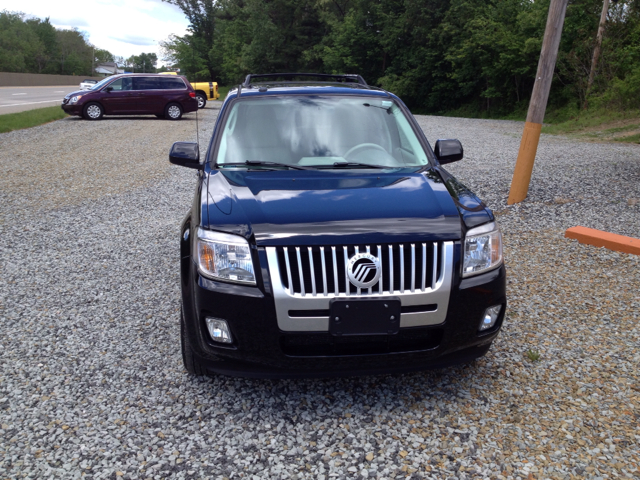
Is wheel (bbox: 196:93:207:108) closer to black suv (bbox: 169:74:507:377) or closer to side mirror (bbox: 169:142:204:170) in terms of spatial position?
side mirror (bbox: 169:142:204:170)

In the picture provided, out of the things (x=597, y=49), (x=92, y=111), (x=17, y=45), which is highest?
(x=17, y=45)

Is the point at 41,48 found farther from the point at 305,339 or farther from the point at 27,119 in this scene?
the point at 305,339

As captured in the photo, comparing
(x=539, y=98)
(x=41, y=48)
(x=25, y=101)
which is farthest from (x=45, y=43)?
(x=539, y=98)

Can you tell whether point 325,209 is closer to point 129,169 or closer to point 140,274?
point 140,274

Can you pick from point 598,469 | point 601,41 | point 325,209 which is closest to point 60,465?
point 325,209

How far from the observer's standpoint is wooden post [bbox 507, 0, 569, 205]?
7004 mm

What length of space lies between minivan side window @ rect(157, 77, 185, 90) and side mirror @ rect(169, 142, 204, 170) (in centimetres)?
1784

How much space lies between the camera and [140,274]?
507 cm

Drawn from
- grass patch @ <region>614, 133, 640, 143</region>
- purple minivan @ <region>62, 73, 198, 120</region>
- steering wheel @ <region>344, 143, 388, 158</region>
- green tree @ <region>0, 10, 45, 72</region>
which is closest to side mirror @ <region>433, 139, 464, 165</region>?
steering wheel @ <region>344, 143, 388, 158</region>

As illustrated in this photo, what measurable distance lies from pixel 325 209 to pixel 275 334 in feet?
2.25

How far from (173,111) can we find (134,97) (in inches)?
58.7

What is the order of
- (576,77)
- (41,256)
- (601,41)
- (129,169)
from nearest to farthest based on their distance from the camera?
(41,256) < (129,169) < (601,41) < (576,77)

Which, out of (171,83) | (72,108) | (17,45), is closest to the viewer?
(72,108)

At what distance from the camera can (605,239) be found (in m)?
5.68
